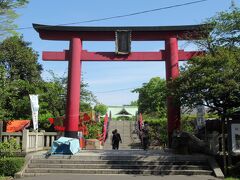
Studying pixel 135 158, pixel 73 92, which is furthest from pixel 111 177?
pixel 73 92

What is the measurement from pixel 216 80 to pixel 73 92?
8559 mm

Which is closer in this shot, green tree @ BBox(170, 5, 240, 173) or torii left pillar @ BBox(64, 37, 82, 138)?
green tree @ BBox(170, 5, 240, 173)

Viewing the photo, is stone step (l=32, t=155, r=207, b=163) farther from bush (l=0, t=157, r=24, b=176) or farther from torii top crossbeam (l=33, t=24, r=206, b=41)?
torii top crossbeam (l=33, t=24, r=206, b=41)

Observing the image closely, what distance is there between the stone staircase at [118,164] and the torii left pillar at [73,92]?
3859 millimetres

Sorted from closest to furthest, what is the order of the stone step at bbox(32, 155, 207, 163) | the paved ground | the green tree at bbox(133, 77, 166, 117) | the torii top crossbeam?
the paved ground
the stone step at bbox(32, 155, 207, 163)
the torii top crossbeam
the green tree at bbox(133, 77, 166, 117)

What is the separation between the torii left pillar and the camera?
20.3 m

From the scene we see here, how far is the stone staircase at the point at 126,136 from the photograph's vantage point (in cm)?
3138

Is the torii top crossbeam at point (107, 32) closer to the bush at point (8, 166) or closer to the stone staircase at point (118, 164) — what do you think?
the stone staircase at point (118, 164)

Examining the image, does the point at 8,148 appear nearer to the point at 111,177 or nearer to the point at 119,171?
the point at 111,177

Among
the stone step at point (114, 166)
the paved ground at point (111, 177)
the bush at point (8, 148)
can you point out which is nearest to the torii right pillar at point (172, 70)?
the stone step at point (114, 166)

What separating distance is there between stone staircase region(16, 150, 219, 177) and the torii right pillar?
3840mm

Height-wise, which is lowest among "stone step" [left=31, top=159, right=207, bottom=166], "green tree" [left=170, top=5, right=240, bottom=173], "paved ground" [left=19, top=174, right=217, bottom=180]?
"paved ground" [left=19, top=174, right=217, bottom=180]

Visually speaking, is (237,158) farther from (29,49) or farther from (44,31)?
(29,49)

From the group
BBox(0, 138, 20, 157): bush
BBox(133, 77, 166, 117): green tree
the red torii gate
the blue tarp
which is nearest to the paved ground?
BBox(0, 138, 20, 157): bush
